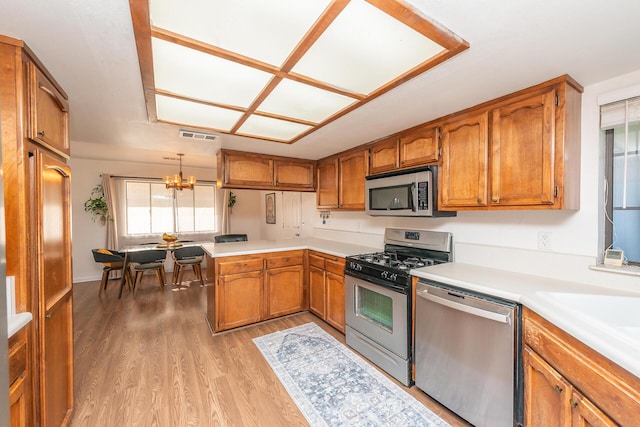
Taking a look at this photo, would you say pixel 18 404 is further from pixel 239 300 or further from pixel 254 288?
pixel 254 288

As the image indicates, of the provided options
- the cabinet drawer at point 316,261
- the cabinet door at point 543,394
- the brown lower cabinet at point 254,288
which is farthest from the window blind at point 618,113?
the brown lower cabinet at point 254,288

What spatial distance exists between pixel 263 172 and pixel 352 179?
1130 mm

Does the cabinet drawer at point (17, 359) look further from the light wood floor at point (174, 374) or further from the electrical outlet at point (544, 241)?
the electrical outlet at point (544, 241)

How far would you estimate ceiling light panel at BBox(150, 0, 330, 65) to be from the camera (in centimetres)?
101

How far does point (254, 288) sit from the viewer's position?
3.05m

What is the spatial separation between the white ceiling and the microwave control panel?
1.78 feet

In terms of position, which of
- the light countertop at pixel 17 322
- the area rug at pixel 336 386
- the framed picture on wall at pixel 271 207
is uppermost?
the framed picture on wall at pixel 271 207

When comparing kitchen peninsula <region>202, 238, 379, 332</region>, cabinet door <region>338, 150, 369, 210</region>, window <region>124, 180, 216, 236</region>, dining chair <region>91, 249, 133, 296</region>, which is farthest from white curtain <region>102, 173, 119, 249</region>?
cabinet door <region>338, 150, 369, 210</region>

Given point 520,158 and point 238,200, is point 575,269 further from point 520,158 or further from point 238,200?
point 238,200

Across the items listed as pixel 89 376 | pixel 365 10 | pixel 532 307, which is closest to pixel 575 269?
pixel 532 307

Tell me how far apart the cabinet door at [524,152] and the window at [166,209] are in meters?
5.81

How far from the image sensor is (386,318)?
224 centimetres

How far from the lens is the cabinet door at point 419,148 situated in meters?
2.22

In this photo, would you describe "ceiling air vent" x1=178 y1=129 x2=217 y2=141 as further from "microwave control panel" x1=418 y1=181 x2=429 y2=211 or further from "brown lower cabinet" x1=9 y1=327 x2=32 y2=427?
"microwave control panel" x1=418 y1=181 x2=429 y2=211
